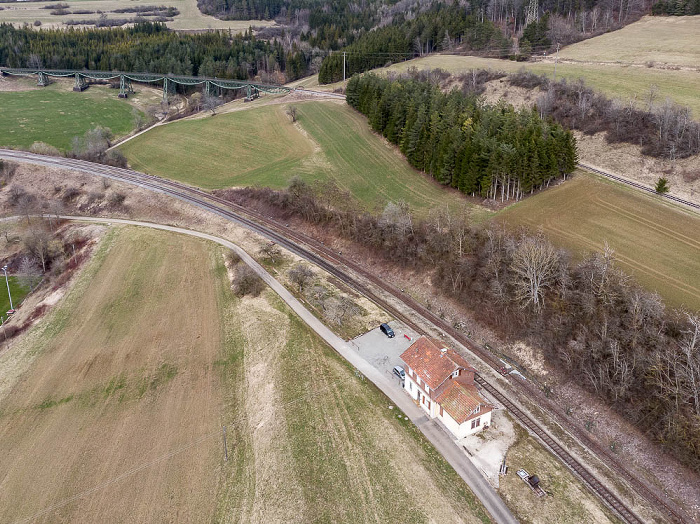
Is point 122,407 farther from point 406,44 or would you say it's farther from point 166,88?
point 406,44

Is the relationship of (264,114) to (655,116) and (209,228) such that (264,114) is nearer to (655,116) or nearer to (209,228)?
(209,228)

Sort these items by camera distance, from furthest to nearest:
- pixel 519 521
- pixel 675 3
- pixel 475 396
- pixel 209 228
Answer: pixel 675 3 < pixel 209 228 < pixel 475 396 < pixel 519 521

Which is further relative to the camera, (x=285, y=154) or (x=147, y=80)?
(x=147, y=80)

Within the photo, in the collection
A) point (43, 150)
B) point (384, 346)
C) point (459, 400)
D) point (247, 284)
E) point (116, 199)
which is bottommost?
point (384, 346)

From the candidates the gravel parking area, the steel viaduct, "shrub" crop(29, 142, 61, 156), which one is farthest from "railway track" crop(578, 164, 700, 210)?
"shrub" crop(29, 142, 61, 156)

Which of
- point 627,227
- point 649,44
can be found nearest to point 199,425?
point 627,227

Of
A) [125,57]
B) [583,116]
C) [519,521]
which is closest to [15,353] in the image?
[519,521]

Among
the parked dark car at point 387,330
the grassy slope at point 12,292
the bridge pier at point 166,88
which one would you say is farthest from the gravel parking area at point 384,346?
the bridge pier at point 166,88
